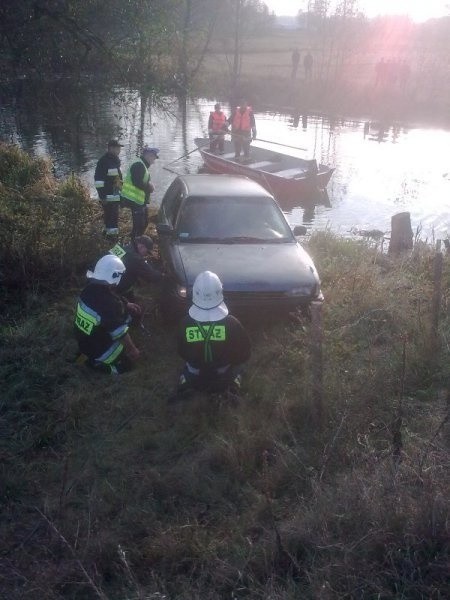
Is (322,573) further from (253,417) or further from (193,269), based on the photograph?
(193,269)

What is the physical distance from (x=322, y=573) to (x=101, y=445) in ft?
7.65

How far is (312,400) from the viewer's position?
489 cm

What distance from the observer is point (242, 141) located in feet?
62.6

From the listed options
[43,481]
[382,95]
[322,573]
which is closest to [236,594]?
[322,573]

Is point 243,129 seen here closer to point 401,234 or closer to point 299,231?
point 401,234

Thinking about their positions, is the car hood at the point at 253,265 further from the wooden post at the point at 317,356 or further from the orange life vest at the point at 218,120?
the orange life vest at the point at 218,120

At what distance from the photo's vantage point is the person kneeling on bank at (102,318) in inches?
219

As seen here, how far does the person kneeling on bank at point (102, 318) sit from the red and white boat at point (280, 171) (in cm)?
1027

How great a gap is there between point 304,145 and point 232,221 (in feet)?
66.5

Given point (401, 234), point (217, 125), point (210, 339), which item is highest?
point (217, 125)

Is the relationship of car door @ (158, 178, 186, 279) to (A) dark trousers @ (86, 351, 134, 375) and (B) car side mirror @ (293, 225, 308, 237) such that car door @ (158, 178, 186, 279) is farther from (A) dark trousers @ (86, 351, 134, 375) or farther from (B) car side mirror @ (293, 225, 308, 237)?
(B) car side mirror @ (293, 225, 308, 237)

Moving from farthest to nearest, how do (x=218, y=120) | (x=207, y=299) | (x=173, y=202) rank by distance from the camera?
1. (x=218, y=120)
2. (x=173, y=202)
3. (x=207, y=299)

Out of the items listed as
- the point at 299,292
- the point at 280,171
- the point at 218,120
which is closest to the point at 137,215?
the point at 299,292

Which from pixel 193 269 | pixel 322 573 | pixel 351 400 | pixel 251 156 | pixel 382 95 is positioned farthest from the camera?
pixel 382 95
